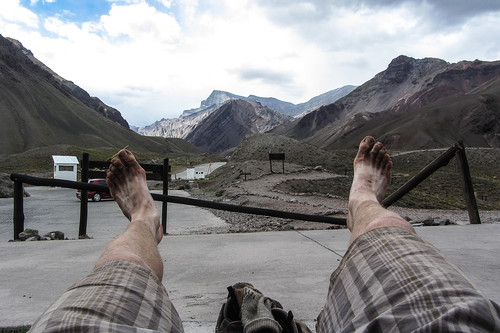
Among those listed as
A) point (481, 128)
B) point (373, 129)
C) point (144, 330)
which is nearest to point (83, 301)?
point (144, 330)

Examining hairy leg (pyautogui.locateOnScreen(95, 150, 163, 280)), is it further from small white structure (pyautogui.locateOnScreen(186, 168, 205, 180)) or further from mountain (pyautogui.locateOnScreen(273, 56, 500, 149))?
mountain (pyautogui.locateOnScreen(273, 56, 500, 149))

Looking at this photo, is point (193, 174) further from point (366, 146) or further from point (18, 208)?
point (366, 146)

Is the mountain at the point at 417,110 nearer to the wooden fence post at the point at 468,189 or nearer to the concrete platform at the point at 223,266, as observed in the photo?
the wooden fence post at the point at 468,189

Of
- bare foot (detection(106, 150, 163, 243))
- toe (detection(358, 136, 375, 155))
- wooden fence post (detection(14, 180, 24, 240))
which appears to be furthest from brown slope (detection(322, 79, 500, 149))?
bare foot (detection(106, 150, 163, 243))

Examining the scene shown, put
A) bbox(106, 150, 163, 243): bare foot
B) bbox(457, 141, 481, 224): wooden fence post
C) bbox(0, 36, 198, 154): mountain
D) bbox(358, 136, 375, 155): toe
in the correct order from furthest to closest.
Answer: bbox(0, 36, 198, 154): mountain → bbox(457, 141, 481, 224): wooden fence post → bbox(358, 136, 375, 155): toe → bbox(106, 150, 163, 243): bare foot

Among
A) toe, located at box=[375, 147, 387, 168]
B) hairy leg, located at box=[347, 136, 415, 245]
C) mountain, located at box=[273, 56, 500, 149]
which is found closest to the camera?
hairy leg, located at box=[347, 136, 415, 245]

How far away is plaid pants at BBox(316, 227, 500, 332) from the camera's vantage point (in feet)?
2.60

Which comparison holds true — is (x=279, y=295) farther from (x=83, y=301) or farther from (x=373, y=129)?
(x=373, y=129)

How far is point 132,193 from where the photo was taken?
217cm

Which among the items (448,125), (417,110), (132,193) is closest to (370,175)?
(132,193)

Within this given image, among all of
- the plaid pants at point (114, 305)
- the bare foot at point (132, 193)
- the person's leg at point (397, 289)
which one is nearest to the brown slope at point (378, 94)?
the bare foot at point (132, 193)

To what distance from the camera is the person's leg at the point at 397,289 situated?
795 mm

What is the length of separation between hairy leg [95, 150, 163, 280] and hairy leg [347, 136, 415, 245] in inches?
26.9

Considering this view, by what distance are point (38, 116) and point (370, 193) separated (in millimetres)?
117564
